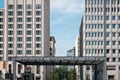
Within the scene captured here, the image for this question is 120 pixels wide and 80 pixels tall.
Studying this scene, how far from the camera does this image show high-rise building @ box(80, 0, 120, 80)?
127 metres

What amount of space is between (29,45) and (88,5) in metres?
26.3

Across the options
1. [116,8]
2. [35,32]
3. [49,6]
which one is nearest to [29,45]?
[35,32]

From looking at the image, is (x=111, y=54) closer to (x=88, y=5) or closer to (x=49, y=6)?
(x=88, y=5)

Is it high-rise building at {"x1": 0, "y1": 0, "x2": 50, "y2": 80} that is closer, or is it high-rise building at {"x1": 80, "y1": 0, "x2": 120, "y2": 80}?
high-rise building at {"x1": 80, "y1": 0, "x2": 120, "y2": 80}

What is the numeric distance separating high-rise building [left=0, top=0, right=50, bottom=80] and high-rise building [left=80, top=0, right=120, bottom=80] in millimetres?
16831

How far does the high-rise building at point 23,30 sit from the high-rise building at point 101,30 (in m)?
16.8

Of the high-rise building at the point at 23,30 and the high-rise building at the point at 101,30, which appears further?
the high-rise building at the point at 23,30

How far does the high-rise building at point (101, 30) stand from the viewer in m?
127

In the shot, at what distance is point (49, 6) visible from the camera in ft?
499

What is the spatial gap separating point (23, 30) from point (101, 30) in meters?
29.1

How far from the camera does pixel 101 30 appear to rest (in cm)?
12825

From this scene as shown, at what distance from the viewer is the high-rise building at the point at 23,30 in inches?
5276

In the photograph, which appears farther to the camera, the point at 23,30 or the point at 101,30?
the point at 23,30

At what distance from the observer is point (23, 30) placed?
13512 cm
